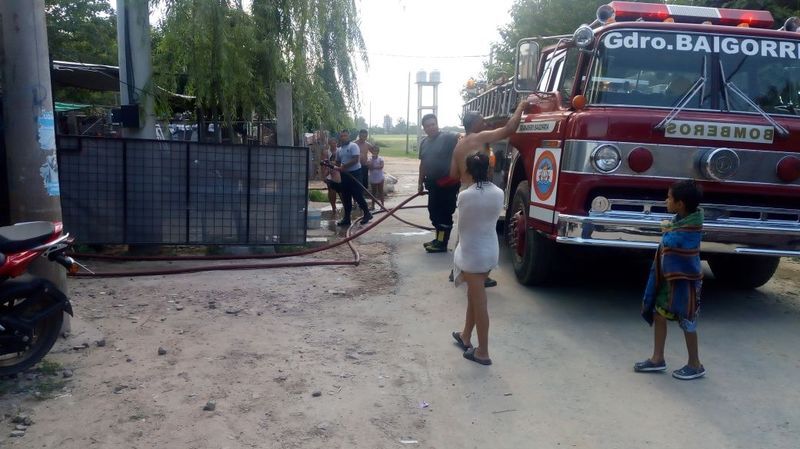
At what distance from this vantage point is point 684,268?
16.0 ft

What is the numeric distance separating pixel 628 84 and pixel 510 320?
237 cm

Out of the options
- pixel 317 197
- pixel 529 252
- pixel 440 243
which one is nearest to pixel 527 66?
pixel 529 252

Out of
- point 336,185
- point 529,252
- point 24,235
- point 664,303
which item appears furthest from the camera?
point 336,185

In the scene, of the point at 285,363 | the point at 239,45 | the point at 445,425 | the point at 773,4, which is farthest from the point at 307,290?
the point at 773,4

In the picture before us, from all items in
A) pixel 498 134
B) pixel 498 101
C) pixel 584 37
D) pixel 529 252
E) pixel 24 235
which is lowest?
pixel 529 252

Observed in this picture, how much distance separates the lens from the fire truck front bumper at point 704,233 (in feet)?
19.4

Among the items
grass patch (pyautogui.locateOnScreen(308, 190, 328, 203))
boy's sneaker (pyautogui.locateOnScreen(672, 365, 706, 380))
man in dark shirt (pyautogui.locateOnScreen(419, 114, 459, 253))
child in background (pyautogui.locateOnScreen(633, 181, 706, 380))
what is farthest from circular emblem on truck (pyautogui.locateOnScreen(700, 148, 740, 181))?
grass patch (pyautogui.locateOnScreen(308, 190, 328, 203))

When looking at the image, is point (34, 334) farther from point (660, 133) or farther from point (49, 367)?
point (660, 133)

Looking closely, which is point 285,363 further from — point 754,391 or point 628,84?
point 628,84

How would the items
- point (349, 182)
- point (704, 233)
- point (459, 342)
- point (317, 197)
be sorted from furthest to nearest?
point (317, 197) → point (349, 182) → point (704, 233) → point (459, 342)

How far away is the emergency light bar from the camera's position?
6848 mm

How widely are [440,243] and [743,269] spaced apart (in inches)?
141

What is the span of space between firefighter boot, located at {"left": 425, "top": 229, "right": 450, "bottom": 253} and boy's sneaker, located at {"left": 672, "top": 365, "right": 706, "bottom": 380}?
4582 mm

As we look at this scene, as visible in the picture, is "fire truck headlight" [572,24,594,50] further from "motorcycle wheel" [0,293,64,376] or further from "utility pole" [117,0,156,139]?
"utility pole" [117,0,156,139]
